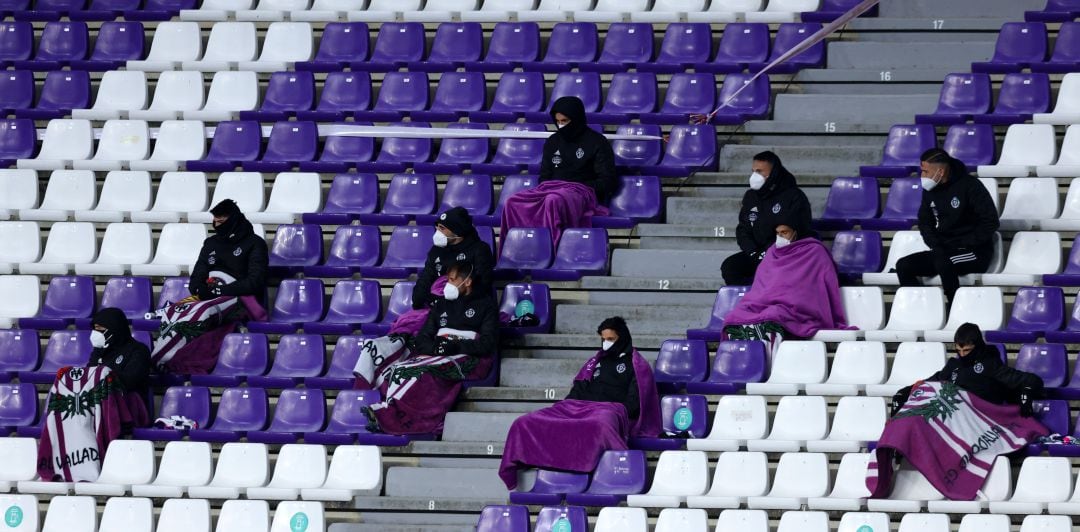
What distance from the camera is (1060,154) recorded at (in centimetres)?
1173

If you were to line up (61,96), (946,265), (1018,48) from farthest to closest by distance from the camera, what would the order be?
(61,96) < (1018,48) < (946,265)

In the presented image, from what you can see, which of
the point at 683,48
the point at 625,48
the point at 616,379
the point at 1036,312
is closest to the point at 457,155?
the point at 625,48

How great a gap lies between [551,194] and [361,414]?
71.4 inches

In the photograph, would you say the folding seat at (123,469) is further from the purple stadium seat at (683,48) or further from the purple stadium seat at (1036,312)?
the purple stadium seat at (1036,312)

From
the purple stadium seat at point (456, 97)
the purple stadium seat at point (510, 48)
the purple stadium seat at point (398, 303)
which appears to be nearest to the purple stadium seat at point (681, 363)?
the purple stadium seat at point (398, 303)

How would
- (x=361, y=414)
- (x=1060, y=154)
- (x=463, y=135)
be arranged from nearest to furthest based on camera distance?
(x=361, y=414) < (x=1060, y=154) < (x=463, y=135)

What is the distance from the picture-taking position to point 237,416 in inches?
439

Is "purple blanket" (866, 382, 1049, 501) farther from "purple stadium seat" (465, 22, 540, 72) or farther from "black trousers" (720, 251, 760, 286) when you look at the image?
"purple stadium seat" (465, 22, 540, 72)

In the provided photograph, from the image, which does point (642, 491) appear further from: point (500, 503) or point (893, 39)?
point (893, 39)

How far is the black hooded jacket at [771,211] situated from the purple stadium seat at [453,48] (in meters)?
2.90

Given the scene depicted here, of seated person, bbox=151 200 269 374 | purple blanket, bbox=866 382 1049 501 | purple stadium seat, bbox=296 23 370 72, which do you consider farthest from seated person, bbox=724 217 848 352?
purple stadium seat, bbox=296 23 370 72

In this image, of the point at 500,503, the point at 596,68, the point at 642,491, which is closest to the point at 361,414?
the point at 500,503

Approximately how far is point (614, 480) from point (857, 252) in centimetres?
220

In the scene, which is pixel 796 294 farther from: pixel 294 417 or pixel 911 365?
pixel 294 417
